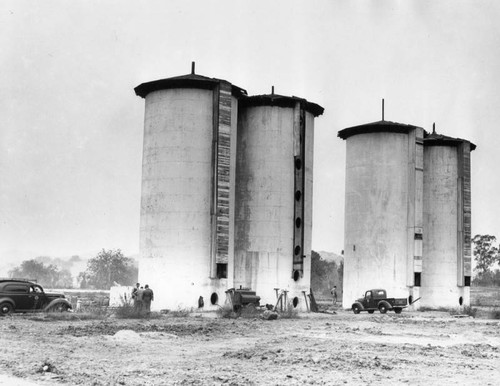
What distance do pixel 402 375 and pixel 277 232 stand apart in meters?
27.3

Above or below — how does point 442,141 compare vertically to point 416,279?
above

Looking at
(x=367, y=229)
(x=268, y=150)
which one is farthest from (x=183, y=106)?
(x=367, y=229)

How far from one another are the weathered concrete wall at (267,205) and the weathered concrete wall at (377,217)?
6.93 m

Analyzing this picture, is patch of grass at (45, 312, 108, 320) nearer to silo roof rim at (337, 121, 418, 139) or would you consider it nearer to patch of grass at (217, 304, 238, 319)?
patch of grass at (217, 304, 238, 319)

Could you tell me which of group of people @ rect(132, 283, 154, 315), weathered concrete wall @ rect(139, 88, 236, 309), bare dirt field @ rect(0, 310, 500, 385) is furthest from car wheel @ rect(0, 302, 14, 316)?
weathered concrete wall @ rect(139, 88, 236, 309)

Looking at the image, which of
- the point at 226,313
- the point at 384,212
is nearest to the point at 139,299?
the point at 226,313

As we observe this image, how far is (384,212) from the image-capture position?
161 ft

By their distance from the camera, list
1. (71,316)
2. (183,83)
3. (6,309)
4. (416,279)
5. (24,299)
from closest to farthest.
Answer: (71,316)
(6,309)
(24,299)
(183,83)
(416,279)

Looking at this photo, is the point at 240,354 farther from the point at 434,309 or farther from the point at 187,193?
the point at 434,309

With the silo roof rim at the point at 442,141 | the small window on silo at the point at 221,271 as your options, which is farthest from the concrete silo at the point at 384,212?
the small window on silo at the point at 221,271

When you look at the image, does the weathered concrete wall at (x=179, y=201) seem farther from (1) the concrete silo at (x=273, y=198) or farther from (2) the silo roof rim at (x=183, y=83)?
(1) the concrete silo at (x=273, y=198)

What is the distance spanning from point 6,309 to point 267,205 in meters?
16.9

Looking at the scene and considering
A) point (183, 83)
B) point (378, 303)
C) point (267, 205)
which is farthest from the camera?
point (378, 303)

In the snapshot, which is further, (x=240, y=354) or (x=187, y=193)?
(x=187, y=193)
